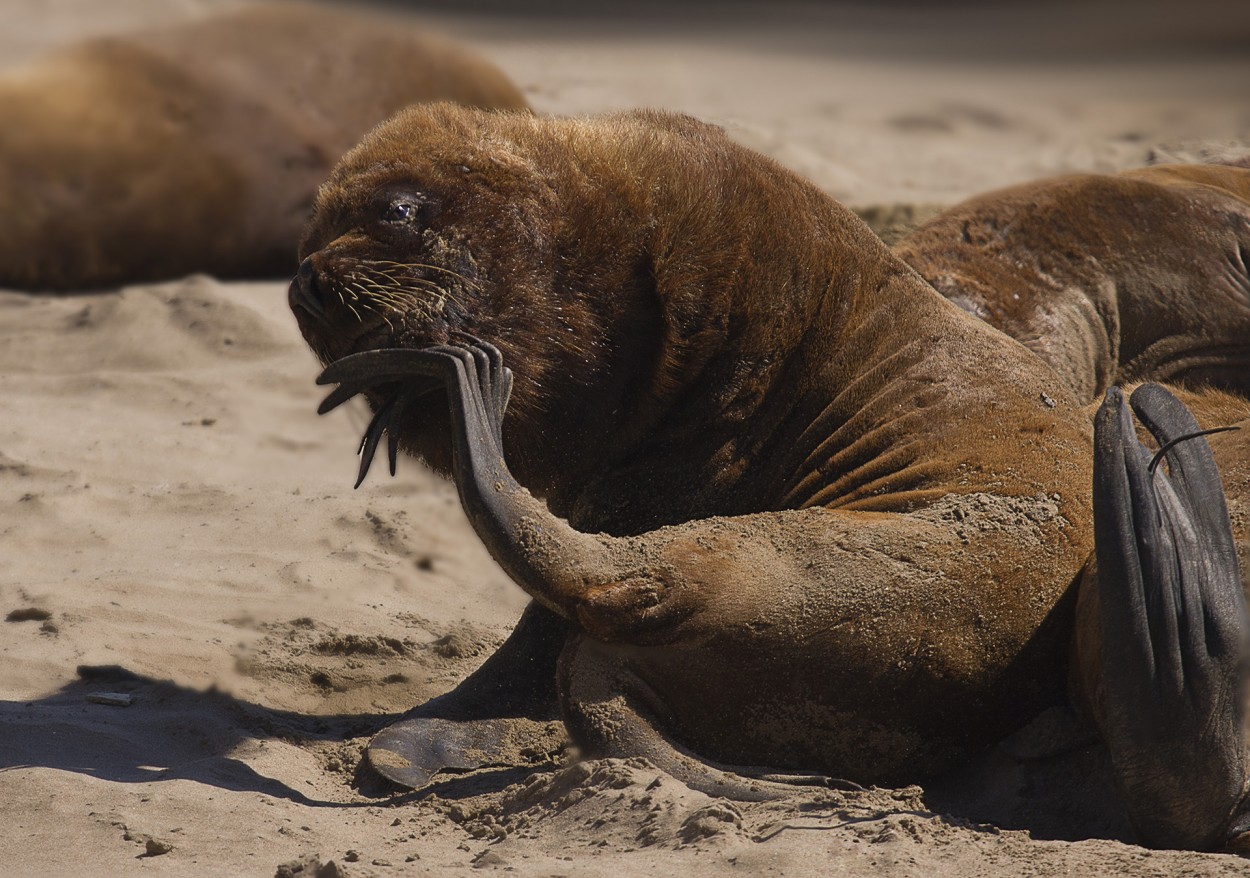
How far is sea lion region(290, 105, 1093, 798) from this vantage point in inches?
115

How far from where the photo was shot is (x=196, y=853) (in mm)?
2705

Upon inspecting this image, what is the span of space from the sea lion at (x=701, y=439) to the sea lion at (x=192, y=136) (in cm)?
415

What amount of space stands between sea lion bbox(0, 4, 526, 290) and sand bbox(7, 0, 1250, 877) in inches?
10.4

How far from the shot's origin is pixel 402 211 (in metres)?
3.35

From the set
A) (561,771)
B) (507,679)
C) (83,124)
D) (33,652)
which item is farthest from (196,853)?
(83,124)

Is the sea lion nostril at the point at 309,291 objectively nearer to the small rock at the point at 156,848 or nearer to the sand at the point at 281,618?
the sand at the point at 281,618

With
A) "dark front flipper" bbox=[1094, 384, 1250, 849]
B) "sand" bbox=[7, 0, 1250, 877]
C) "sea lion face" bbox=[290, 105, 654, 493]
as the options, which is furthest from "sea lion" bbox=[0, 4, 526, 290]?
"dark front flipper" bbox=[1094, 384, 1250, 849]

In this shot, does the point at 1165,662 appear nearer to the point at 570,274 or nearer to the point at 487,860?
the point at 487,860

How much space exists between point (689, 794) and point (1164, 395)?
123 centimetres

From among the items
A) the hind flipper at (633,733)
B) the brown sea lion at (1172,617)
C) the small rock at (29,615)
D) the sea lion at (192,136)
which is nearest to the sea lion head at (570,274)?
the hind flipper at (633,733)

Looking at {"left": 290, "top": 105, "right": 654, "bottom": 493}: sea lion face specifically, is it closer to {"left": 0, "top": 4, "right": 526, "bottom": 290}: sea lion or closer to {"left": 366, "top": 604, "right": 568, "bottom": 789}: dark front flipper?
{"left": 366, "top": 604, "right": 568, "bottom": 789}: dark front flipper

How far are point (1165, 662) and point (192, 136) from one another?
600 centimetres

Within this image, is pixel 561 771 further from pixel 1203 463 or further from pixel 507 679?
pixel 1203 463

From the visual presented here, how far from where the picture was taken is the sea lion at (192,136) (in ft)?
24.3
